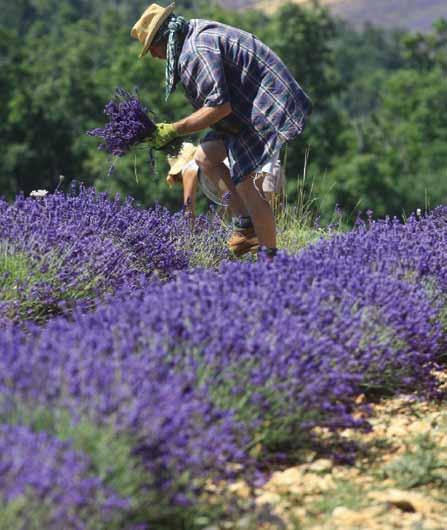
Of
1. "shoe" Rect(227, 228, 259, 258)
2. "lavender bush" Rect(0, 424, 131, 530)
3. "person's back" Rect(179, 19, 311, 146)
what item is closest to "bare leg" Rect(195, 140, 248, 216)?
"shoe" Rect(227, 228, 259, 258)

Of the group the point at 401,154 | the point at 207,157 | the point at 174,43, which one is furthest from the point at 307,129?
the point at 174,43

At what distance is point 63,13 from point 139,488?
99.1 m

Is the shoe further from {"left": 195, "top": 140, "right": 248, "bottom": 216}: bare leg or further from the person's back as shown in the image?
the person's back

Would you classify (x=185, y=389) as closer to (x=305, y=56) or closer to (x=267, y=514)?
(x=267, y=514)

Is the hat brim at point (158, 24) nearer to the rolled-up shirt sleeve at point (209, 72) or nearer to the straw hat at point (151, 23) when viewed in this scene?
the straw hat at point (151, 23)

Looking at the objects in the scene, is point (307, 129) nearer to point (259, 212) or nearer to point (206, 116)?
point (259, 212)

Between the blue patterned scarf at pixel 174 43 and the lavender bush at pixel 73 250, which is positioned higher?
the blue patterned scarf at pixel 174 43

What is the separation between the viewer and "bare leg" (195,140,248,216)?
570 centimetres

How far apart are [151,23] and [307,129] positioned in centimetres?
3164

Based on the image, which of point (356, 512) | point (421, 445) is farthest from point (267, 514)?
point (421, 445)

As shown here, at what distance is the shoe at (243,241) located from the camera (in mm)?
5828

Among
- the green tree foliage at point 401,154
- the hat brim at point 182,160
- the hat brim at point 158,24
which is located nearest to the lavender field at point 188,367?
the hat brim at point 158,24

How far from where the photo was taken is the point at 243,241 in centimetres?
583

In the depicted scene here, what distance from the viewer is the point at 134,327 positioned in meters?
3.25
